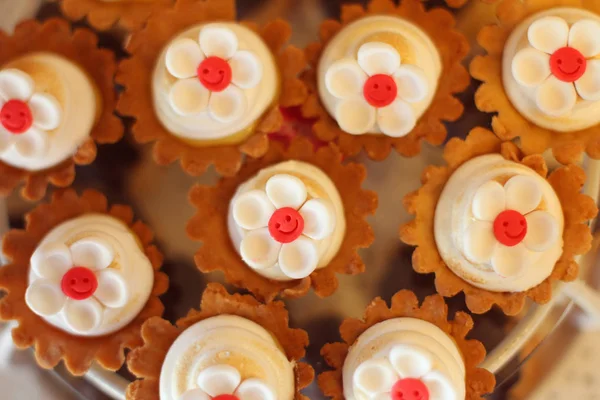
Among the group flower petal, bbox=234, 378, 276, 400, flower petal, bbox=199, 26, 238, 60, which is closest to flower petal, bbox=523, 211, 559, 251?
flower petal, bbox=234, 378, 276, 400

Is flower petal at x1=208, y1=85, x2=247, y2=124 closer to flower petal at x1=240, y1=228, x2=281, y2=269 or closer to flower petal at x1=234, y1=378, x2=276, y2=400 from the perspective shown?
flower petal at x1=240, y1=228, x2=281, y2=269

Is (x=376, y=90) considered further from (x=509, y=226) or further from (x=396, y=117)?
(x=509, y=226)

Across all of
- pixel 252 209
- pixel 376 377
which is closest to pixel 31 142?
pixel 252 209

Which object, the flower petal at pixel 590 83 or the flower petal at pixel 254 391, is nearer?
the flower petal at pixel 254 391

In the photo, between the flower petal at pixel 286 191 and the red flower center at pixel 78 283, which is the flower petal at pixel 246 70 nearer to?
the flower petal at pixel 286 191

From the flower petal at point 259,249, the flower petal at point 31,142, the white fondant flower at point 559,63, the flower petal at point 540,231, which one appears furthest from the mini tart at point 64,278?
the white fondant flower at point 559,63

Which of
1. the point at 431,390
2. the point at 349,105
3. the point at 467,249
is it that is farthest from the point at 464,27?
the point at 431,390

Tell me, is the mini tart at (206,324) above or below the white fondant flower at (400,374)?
below
